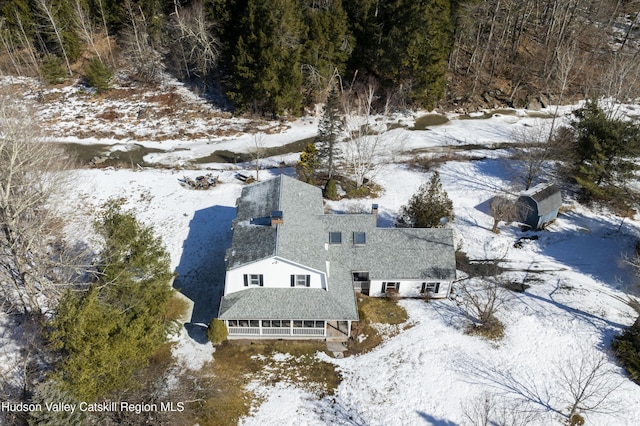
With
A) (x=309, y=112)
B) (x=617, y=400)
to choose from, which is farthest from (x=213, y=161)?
(x=617, y=400)

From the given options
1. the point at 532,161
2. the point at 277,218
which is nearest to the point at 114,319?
the point at 277,218

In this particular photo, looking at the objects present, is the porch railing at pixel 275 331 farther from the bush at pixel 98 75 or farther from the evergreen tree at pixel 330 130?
the bush at pixel 98 75

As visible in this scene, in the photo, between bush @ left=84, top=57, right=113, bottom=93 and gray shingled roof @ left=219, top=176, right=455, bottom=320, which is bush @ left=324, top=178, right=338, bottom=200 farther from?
bush @ left=84, top=57, right=113, bottom=93

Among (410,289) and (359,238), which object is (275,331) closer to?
(359,238)

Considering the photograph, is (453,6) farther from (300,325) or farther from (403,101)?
(300,325)

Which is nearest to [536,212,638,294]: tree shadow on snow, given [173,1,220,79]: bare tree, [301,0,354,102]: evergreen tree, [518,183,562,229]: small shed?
[518,183,562,229]: small shed

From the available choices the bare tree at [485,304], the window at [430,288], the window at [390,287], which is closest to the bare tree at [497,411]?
the bare tree at [485,304]
